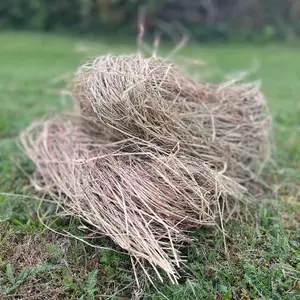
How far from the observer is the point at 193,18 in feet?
43.3

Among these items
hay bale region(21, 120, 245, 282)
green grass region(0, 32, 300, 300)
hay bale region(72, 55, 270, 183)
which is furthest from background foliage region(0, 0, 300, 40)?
hay bale region(21, 120, 245, 282)

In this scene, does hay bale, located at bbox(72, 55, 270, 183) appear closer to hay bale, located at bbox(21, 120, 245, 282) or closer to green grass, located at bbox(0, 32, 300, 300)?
hay bale, located at bbox(21, 120, 245, 282)

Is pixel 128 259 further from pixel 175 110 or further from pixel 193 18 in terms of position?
pixel 193 18

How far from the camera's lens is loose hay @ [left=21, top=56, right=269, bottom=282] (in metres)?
1.78

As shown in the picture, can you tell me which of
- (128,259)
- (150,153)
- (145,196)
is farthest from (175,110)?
(128,259)

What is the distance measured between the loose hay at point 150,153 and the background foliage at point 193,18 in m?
10.8

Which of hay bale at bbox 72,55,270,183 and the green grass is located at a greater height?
hay bale at bbox 72,55,270,183

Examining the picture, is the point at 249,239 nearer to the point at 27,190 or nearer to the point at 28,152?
the point at 27,190

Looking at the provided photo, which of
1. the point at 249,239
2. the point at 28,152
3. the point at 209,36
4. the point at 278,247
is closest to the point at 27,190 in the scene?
the point at 28,152

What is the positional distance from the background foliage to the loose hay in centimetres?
1082

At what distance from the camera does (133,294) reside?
1.69 meters

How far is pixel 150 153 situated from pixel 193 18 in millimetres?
12378

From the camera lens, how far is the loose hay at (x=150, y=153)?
178cm

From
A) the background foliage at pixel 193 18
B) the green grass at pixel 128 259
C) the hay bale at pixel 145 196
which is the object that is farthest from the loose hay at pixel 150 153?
the background foliage at pixel 193 18
